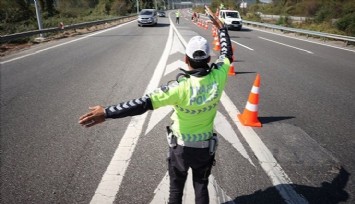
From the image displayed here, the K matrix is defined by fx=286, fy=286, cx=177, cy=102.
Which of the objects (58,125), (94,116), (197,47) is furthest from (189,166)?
(58,125)

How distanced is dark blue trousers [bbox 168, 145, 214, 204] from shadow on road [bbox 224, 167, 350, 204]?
0.75 meters

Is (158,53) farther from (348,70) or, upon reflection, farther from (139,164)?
(139,164)

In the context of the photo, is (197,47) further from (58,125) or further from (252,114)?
(58,125)

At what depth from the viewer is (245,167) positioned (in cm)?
406

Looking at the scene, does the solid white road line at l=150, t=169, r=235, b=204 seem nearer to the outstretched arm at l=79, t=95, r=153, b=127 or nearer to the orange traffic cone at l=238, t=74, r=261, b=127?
the outstretched arm at l=79, t=95, r=153, b=127

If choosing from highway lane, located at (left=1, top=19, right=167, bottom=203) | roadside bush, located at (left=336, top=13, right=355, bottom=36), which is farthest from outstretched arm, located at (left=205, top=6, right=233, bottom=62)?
roadside bush, located at (left=336, top=13, right=355, bottom=36)

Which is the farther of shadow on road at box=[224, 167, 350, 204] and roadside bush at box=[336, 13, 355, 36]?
roadside bush at box=[336, 13, 355, 36]

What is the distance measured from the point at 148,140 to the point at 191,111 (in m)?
2.40

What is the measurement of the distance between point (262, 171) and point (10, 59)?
11775 mm

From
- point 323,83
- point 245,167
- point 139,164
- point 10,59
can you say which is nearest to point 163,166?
point 139,164

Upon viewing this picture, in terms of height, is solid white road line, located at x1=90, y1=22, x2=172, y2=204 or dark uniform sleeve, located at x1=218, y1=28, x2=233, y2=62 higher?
dark uniform sleeve, located at x1=218, y1=28, x2=233, y2=62

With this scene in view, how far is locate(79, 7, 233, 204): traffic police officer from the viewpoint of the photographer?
2459mm

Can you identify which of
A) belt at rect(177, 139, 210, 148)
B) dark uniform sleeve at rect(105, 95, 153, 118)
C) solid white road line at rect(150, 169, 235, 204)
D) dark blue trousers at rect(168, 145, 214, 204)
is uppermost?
dark uniform sleeve at rect(105, 95, 153, 118)

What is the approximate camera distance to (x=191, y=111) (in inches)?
102
